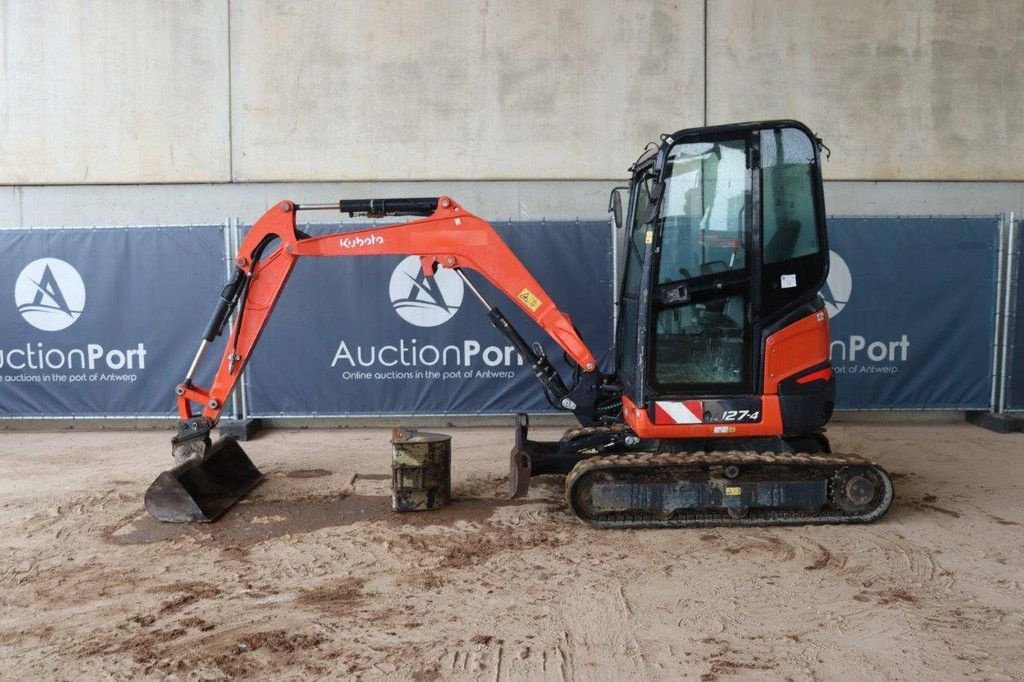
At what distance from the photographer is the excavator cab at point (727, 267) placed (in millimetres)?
5133

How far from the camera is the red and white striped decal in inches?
207

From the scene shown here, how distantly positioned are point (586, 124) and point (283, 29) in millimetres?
3691

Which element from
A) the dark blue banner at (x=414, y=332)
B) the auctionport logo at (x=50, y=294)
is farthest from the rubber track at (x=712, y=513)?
the auctionport logo at (x=50, y=294)

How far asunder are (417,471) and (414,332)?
300 centimetres

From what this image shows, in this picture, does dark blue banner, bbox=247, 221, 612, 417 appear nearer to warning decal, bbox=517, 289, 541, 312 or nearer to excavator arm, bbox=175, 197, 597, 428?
excavator arm, bbox=175, 197, 597, 428

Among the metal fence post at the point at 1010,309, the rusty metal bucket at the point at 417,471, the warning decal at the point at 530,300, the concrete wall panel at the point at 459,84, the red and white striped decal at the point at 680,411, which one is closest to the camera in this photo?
the red and white striped decal at the point at 680,411

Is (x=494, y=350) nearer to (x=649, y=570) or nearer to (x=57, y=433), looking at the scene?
(x=649, y=570)

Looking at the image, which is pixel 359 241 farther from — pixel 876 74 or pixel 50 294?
pixel 876 74

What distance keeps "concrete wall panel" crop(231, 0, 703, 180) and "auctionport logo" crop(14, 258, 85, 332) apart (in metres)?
2.45

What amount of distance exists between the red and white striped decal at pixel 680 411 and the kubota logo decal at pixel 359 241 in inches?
93.8

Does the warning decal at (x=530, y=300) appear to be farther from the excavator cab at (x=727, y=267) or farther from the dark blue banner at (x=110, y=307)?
the dark blue banner at (x=110, y=307)

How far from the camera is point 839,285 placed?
836cm

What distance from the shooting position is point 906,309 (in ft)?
27.5

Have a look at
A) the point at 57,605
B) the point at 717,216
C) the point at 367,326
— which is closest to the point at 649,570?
the point at 717,216
